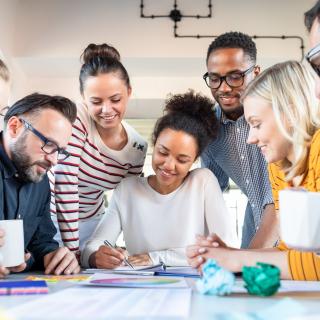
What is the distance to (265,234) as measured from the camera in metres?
1.63

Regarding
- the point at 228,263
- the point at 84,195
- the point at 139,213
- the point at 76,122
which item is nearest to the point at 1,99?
the point at 76,122

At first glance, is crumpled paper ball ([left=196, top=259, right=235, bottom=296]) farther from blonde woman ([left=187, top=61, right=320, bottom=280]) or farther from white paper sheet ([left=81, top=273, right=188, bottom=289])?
blonde woman ([left=187, top=61, right=320, bottom=280])

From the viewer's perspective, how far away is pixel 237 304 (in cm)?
71

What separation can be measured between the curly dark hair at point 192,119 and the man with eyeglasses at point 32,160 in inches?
15.9

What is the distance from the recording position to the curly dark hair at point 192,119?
1743mm

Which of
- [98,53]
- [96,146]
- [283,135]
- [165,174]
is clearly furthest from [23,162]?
[283,135]

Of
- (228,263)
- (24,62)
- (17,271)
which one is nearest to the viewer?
(228,263)

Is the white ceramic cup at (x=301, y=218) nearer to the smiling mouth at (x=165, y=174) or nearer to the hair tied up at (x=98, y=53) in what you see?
the smiling mouth at (x=165, y=174)

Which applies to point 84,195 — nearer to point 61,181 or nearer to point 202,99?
point 61,181

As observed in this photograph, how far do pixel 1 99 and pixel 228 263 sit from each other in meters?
1.09

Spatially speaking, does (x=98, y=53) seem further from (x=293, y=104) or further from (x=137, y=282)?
(x=137, y=282)

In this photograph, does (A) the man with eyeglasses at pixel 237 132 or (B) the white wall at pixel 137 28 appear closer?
(A) the man with eyeglasses at pixel 237 132

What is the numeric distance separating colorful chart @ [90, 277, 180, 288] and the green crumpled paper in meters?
0.19

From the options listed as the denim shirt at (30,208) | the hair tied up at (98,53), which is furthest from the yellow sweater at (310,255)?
the hair tied up at (98,53)
